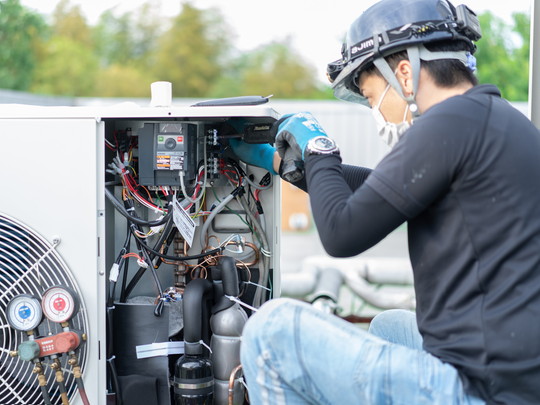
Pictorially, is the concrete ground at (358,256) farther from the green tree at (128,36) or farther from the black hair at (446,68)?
the green tree at (128,36)

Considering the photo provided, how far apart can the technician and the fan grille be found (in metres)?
0.72

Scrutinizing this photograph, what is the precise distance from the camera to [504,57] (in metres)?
15.3

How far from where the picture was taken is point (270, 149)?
2225 millimetres

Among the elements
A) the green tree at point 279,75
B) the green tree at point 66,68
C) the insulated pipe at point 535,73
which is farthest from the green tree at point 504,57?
the green tree at point 66,68

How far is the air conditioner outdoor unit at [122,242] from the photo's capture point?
198 cm

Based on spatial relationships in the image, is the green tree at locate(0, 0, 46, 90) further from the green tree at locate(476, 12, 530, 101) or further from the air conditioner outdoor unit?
the air conditioner outdoor unit

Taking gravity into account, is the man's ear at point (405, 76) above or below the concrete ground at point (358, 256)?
above

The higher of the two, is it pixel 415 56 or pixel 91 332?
pixel 415 56

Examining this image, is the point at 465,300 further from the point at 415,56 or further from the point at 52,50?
the point at 52,50

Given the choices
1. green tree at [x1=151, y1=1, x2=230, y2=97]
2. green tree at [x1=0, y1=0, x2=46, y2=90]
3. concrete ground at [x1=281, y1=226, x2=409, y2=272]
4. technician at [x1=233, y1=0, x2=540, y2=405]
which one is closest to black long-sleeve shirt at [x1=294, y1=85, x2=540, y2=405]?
technician at [x1=233, y1=0, x2=540, y2=405]

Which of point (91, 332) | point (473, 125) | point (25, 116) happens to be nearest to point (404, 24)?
point (473, 125)

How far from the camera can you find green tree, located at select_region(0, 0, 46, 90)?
17.9 metres

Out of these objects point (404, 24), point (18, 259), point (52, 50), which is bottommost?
point (18, 259)

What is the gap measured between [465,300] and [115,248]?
1.38m
